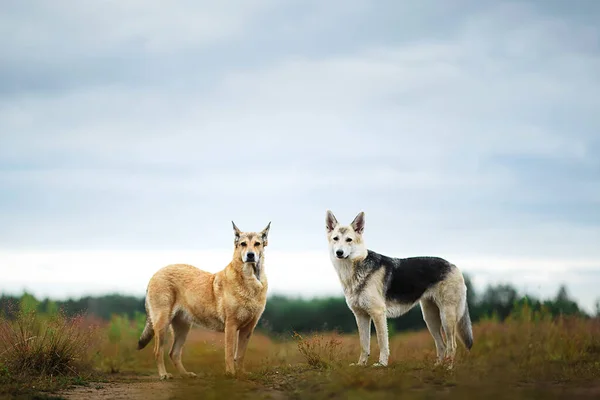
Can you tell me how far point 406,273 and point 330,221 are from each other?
1869 millimetres

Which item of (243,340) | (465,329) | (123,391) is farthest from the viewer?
(465,329)

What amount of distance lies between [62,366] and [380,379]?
6.71 meters

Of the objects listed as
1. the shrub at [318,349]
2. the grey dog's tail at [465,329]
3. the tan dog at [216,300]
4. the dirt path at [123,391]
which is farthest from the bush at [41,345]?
the grey dog's tail at [465,329]

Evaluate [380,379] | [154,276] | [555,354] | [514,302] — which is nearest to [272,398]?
[380,379]

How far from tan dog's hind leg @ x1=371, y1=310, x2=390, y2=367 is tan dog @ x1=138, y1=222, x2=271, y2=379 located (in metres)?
2.21

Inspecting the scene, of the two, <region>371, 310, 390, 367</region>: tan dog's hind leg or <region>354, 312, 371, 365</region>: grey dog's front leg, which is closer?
<region>371, 310, 390, 367</region>: tan dog's hind leg

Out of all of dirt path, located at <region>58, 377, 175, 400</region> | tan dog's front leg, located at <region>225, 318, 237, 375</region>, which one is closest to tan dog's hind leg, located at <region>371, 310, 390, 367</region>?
tan dog's front leg, located at <region>225, 318, 237, 375</region>

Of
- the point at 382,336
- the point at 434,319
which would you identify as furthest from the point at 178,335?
the point at 434,319

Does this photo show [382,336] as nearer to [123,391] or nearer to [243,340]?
[243,340]

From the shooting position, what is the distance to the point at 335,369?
12.1 meters

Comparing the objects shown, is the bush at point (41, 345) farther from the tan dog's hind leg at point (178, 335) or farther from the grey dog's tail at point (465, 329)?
the grey dog's tail at point (465, 329)

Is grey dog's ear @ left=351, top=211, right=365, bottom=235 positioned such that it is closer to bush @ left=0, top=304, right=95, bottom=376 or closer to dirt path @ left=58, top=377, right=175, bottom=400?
dirt path @ left=58, top=377, right=175, bottom=400

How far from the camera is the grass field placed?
9.60 metres

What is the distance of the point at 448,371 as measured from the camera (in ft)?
38.9
